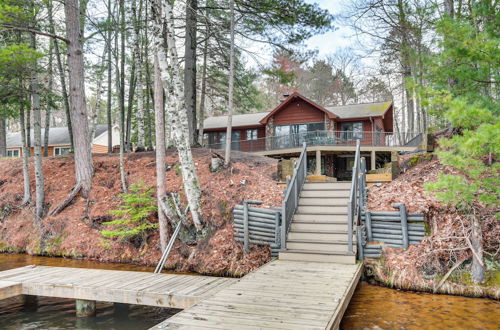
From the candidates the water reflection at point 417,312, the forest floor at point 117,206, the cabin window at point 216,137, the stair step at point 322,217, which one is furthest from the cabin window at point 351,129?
the water reflection at point 417,312

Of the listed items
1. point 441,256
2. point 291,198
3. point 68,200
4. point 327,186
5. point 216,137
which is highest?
point 216,137

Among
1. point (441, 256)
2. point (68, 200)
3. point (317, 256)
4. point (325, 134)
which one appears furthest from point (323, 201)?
point (325, 134)

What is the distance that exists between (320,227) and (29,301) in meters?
6.50

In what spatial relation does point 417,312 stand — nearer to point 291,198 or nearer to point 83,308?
point 291,198

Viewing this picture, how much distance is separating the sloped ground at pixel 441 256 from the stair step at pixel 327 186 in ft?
6.16

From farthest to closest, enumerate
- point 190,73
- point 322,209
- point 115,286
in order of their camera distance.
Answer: point 190,73
point 322,209
point 115,286

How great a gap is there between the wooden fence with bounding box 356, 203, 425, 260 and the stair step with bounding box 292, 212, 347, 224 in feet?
1.93

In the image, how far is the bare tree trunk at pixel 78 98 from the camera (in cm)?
1310

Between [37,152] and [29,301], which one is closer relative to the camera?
[29,301]

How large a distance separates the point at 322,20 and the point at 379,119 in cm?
1121

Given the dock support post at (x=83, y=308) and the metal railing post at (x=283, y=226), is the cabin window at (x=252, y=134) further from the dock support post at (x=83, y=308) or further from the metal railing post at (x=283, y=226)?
the dock support post at (x=83, y=308)

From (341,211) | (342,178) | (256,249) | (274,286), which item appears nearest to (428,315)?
(274,286)

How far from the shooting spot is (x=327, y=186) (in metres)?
9.68

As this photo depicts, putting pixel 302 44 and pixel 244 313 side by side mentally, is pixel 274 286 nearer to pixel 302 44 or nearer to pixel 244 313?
pixel 244 313
